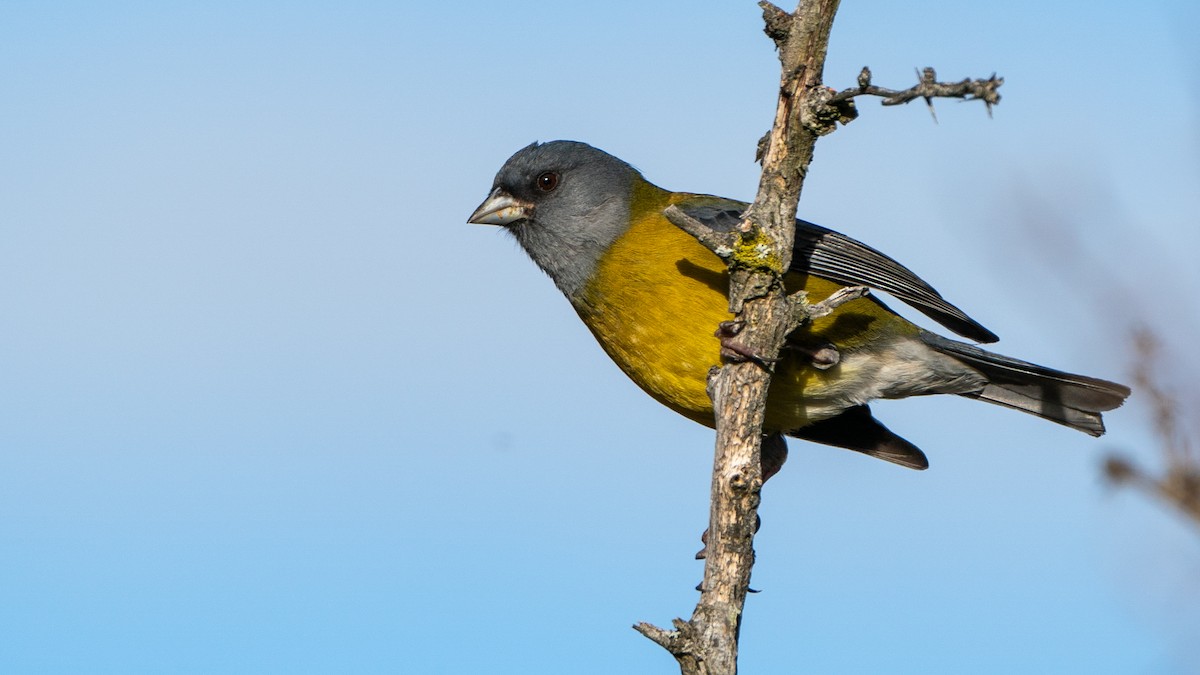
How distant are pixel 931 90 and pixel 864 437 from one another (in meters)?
3.91

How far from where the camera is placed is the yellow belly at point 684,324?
557 cm

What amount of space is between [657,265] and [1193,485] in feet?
12.0

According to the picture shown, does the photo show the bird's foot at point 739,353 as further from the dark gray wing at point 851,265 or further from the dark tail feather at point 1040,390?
the dark tail feather at point 1040,390

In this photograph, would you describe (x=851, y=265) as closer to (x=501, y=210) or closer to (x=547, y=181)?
(x=547, y=181)

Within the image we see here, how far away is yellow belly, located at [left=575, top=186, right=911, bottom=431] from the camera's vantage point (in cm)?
557

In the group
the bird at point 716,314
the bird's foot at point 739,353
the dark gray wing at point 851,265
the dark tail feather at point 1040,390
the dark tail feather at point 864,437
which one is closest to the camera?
the bird's foot at point 739,353

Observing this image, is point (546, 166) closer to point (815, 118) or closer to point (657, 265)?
point (657, 265)

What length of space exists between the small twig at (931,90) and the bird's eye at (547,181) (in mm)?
3000

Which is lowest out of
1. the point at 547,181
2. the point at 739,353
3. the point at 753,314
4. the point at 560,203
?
the point at 739,353

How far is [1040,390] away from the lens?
21.6 ft

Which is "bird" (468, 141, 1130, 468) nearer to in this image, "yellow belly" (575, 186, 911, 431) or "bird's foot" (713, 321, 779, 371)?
"yellow belly" (575, 186, 911, 431)

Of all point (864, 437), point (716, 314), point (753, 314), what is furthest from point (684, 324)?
point (864, 437)

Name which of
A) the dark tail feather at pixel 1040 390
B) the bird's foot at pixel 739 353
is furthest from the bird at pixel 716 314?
the bird's foot at pixel 739 353

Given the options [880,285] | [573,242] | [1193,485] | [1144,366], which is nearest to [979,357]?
[880,285]
